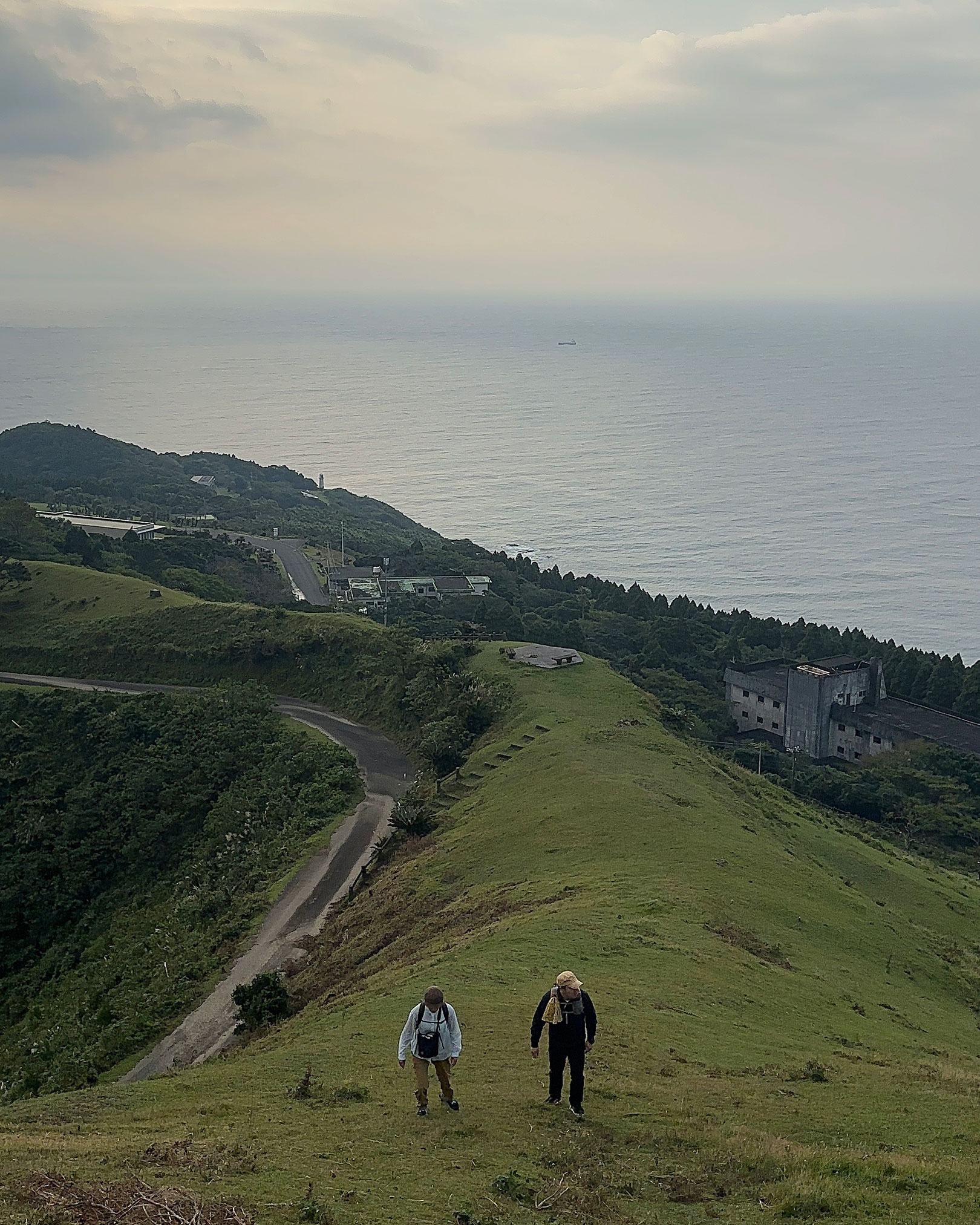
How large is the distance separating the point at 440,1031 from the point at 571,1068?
60.6 inches

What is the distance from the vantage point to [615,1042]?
15336 millimetres

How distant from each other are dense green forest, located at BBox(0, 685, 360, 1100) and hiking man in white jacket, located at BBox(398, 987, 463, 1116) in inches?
526

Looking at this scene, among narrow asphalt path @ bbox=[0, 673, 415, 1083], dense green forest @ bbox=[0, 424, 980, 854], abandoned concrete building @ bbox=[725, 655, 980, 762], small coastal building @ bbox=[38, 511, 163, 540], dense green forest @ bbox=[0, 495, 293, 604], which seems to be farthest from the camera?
small coastal building @ bbox=[38, 511, 163, 540]

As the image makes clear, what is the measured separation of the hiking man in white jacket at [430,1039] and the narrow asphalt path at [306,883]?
36.6ft

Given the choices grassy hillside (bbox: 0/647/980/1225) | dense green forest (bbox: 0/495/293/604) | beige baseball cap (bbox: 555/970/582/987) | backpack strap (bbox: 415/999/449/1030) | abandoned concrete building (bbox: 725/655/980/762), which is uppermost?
dense green forest (bbox: 0/495/293/604)

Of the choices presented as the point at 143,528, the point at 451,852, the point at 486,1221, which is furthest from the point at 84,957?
the point at 143,528

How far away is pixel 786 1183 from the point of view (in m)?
10.4

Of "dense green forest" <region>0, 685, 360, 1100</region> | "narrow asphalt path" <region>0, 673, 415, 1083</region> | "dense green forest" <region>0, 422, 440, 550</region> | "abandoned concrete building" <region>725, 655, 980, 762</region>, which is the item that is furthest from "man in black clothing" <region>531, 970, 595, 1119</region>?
"dense green forest" <region>0, 422, 440, 550</region>

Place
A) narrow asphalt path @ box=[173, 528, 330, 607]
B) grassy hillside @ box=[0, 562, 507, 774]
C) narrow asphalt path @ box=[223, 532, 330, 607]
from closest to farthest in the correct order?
grassy hillside @ box=[0, 562, 507, 774] → narrow asphalt path @ box=[173, 528, 330, 607] → narrow asphalt path @ box=[223, 532, 330, 607]

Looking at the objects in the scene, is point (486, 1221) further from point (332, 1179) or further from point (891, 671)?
point (891, 671)

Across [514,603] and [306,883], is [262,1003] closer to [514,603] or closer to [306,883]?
[306,883]

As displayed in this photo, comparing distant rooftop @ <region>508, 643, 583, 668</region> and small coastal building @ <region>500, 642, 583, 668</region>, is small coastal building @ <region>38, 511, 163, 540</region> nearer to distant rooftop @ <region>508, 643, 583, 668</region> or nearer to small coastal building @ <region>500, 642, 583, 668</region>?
small coastal building @ <region>500, 642, 583, 668</region>

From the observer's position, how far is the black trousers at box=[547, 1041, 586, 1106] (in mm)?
12008

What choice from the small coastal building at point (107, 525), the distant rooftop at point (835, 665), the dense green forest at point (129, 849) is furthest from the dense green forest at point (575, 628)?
the small coastal building at point (107, 525)
